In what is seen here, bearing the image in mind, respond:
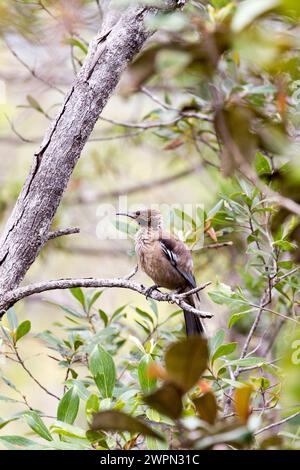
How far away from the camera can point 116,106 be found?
696 centimetres

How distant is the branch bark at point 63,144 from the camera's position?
2.14 meters

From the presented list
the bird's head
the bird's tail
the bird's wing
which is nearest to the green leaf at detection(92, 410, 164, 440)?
the bird's tail

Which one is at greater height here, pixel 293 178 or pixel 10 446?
pixel 293 178

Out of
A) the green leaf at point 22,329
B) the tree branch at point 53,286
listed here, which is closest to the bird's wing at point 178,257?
the green leaf at point 22,329

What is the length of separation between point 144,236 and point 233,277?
3.13ft

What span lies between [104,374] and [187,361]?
127cm

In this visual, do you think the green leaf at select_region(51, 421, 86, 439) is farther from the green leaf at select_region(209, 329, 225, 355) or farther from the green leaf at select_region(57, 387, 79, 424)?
the green leaf at select_region(209, 329, 225, 355)

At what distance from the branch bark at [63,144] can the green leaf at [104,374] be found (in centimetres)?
39

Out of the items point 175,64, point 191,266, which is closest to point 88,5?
point 191,266

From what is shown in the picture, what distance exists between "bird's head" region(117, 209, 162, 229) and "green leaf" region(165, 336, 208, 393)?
2.89 meters

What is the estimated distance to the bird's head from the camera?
12.7 ft

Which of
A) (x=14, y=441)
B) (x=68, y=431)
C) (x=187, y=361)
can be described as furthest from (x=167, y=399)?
(x=14, y=441)
